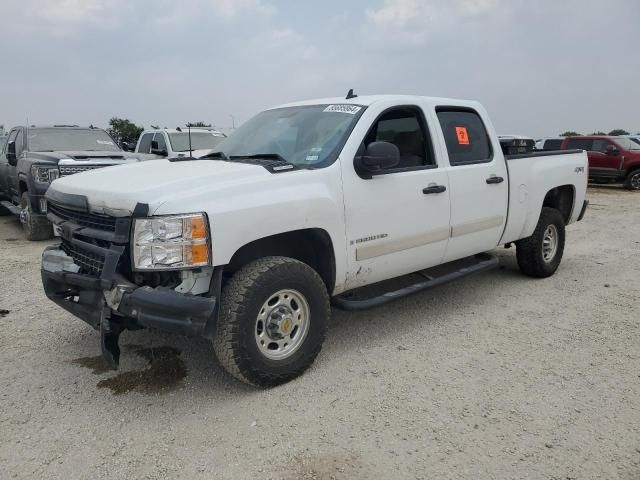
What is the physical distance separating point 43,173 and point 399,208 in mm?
5872

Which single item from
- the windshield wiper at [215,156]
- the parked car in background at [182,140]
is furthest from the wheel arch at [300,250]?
the parked car in background at [182,140]

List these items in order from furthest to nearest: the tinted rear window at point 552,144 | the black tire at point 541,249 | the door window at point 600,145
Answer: the tinted rear window at point 552,144
the door window at point 600,145
the black tire at point 541,249

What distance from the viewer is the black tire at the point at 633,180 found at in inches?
673

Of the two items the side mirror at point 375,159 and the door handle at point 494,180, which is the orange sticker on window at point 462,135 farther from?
the side mirror at point 375,159

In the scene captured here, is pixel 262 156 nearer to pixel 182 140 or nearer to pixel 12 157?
pixel 12 157

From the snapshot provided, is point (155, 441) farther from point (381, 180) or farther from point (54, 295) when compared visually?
point (381, 180)

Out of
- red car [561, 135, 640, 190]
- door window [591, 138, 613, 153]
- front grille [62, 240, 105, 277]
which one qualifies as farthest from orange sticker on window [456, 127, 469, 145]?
door window [591, 138, 613, 153]

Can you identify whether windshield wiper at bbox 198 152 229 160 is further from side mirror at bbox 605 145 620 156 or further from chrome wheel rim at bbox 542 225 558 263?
side mirror at bbox 605 145 620 156

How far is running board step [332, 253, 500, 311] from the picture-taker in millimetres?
3938

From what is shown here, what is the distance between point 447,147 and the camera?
15.0 feet

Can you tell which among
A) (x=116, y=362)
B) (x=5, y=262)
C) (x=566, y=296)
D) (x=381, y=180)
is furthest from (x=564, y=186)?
(x=5, y=262)

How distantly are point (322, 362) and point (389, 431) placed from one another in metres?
0.98

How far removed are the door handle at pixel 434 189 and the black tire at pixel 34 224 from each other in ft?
20.5

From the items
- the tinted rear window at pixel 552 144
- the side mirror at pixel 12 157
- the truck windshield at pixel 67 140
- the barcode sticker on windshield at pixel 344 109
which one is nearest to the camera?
the barcode sticker on windshield at pixel 344 109
